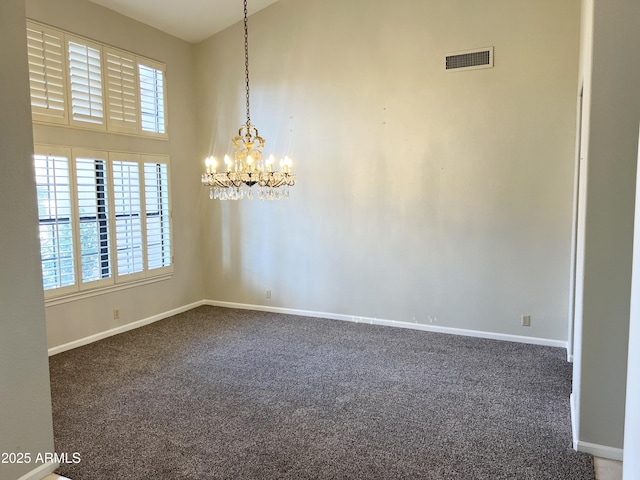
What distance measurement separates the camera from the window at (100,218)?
14.5 ft

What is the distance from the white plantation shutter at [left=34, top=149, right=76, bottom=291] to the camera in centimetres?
432

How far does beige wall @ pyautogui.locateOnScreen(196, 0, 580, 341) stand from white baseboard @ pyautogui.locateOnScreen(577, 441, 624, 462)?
2164mm

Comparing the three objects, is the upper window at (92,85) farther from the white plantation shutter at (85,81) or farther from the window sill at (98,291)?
the window sill at (98,291)

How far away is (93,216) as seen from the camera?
16.0 ft

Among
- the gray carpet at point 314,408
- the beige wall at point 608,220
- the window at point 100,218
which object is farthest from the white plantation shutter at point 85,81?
the beige wall at point 608,220

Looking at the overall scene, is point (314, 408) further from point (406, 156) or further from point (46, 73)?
point (46, 73)

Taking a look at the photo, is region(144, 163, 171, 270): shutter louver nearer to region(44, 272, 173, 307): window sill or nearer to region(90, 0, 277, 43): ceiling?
region(44, 272, 173, 307): window sill

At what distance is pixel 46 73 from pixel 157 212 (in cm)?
196

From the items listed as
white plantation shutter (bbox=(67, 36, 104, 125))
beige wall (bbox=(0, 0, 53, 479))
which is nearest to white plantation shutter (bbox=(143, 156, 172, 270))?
white plantation shutter (bbox=(67, 36, 104, 125))

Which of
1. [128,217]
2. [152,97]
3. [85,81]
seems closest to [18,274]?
[128,217]

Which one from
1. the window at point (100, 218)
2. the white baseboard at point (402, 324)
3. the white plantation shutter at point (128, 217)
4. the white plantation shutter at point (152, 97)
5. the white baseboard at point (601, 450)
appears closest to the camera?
the white baseboard at point (601, 450)

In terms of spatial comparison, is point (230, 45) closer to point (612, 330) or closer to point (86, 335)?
point (86, 335)

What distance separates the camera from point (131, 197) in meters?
5.34

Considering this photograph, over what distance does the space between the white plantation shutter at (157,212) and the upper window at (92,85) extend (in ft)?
1.39
